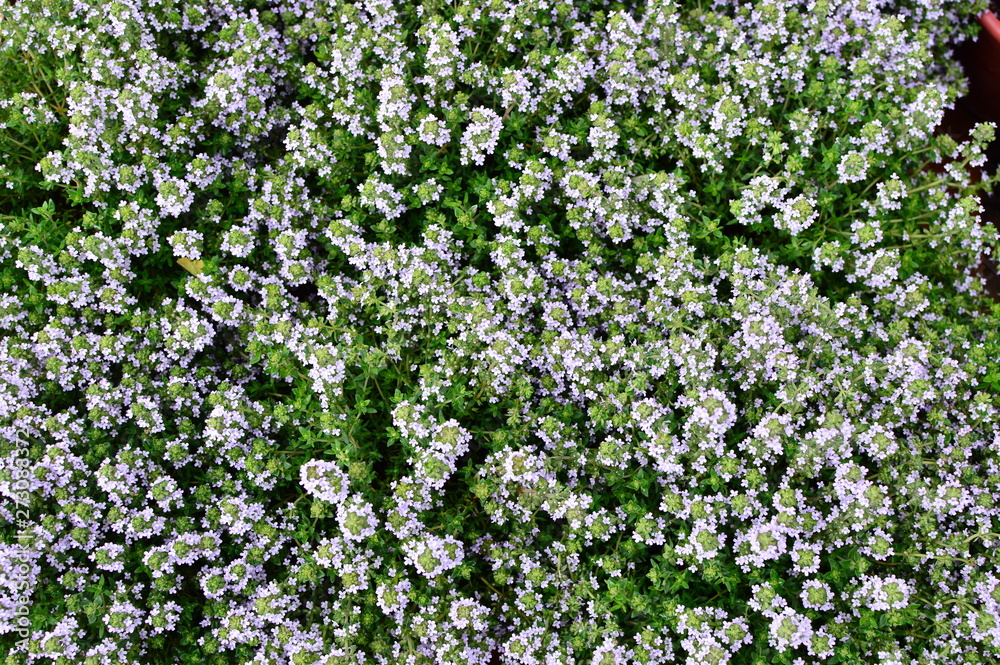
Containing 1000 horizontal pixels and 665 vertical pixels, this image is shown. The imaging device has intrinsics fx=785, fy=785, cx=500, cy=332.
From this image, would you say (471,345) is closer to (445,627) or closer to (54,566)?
(445,627)

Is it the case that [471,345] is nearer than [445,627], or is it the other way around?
[445,627]

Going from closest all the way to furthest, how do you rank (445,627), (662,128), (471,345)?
(445,627)
(471,345)
(662,128)

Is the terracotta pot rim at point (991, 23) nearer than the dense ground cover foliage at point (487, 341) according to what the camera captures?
No

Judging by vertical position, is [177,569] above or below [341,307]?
below

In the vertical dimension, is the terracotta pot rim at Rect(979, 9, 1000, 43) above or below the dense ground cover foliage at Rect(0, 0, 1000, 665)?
above

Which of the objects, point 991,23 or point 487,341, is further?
point 991,23

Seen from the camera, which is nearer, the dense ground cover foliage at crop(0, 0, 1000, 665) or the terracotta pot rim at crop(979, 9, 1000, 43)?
the dense ground cover foliage at crop(0, 0, 1000, 665)

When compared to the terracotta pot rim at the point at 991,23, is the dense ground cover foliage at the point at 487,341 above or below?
below

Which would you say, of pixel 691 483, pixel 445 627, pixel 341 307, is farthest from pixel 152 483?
pixel 691 483
